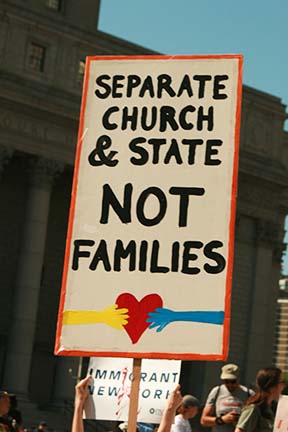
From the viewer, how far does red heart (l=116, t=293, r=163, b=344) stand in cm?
926

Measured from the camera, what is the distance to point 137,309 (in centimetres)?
930

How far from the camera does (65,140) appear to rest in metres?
61.2

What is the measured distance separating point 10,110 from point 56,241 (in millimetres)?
7542

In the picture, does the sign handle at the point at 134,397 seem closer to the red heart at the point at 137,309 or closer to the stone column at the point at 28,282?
the red heart at the point at 137,309

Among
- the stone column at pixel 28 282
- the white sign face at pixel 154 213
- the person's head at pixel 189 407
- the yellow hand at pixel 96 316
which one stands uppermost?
the stone column at pixel 28 282

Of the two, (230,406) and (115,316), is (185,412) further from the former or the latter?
(115,316)

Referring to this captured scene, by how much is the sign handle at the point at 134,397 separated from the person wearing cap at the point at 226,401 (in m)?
6.37

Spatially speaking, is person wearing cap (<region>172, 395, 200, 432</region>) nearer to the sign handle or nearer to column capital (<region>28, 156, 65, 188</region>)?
the sign handle

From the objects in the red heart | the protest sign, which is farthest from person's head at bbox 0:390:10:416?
the red heart

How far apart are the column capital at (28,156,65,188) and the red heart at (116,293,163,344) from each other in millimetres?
50932

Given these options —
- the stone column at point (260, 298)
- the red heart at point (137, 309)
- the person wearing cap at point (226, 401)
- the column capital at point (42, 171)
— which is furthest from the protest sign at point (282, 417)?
the stone column at point (260, 298)

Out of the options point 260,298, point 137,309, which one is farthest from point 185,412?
point 260,298

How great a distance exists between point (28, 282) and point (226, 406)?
1724 inches

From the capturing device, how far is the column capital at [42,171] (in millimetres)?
60125
